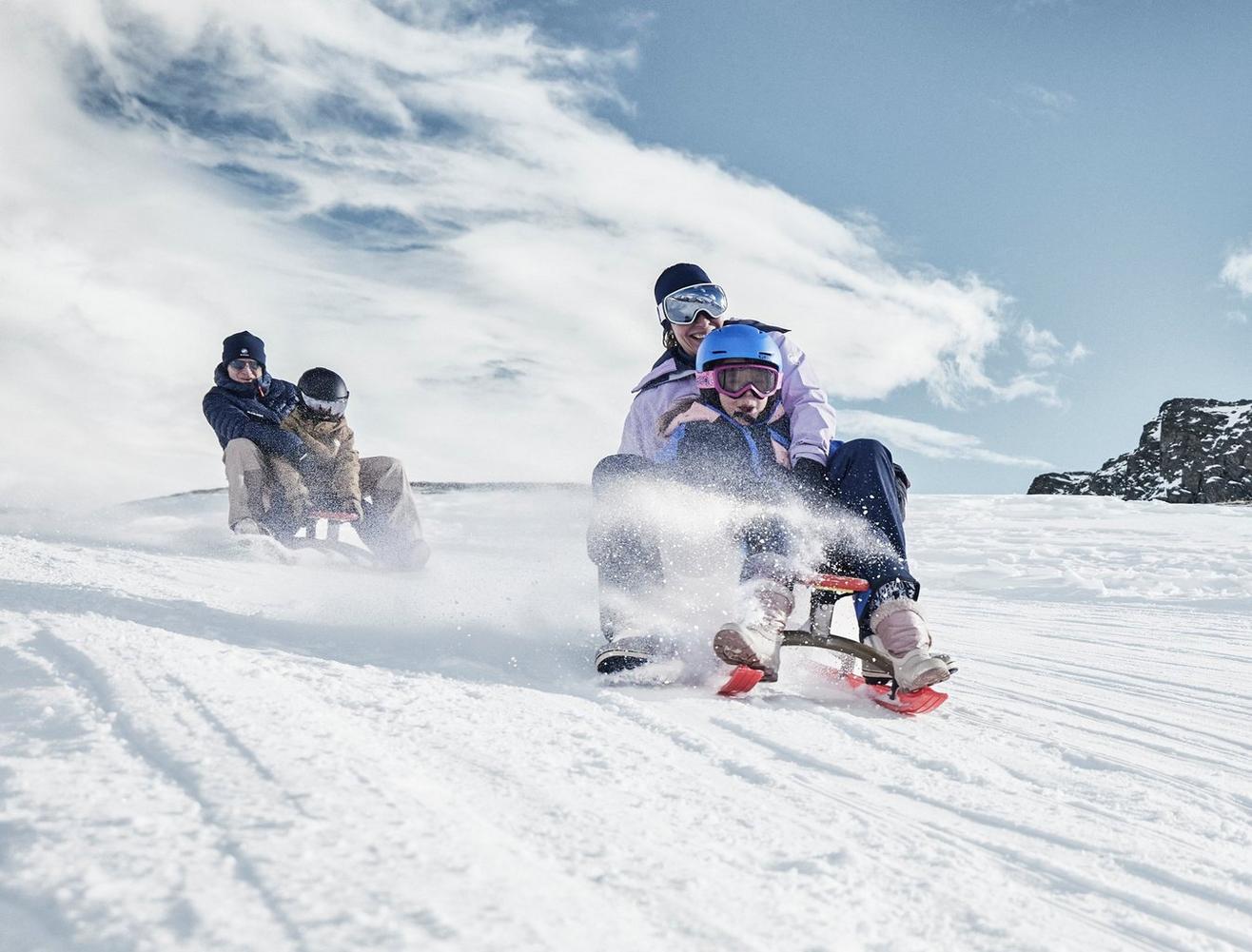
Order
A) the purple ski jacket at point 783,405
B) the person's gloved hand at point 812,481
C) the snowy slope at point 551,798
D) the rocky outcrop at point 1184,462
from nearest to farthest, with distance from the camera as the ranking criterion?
the snowy slope at point 551,798 < the person's gloved hand at point 812,481 < the purple ski jacket at point 783,405 < the rocky outcrop at point 1184,462

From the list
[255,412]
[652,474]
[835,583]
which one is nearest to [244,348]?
[255,412]

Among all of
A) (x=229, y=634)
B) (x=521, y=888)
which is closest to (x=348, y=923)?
(x=521, y=888)

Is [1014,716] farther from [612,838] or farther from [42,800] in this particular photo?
[42,800]

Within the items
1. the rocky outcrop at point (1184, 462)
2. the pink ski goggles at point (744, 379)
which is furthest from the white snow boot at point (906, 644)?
the rocky outcrop at point (1184, 462)

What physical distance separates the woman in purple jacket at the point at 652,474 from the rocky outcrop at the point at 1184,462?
11851cm

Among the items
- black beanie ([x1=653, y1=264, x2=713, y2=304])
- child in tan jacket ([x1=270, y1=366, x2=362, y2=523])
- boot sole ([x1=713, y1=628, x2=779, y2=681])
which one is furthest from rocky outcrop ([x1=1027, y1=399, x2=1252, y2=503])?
boot sole ([x1=713, y1=628, x2=779, y2=681])

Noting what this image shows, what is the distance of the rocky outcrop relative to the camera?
115 meters

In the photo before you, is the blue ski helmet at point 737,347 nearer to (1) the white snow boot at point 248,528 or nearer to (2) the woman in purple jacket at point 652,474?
(2) the woman in purple jacket at point 652,474

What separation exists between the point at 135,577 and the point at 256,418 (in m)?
2.44

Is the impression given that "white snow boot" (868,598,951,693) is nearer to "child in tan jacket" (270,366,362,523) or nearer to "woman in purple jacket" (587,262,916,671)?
"woman in purple jacket" (587,262,916,671)

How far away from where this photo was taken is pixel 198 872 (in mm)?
916

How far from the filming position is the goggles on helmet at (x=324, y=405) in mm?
5840

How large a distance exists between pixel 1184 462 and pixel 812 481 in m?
144

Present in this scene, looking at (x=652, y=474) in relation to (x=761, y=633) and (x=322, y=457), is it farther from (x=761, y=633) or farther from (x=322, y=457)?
(x=322, y=457)
